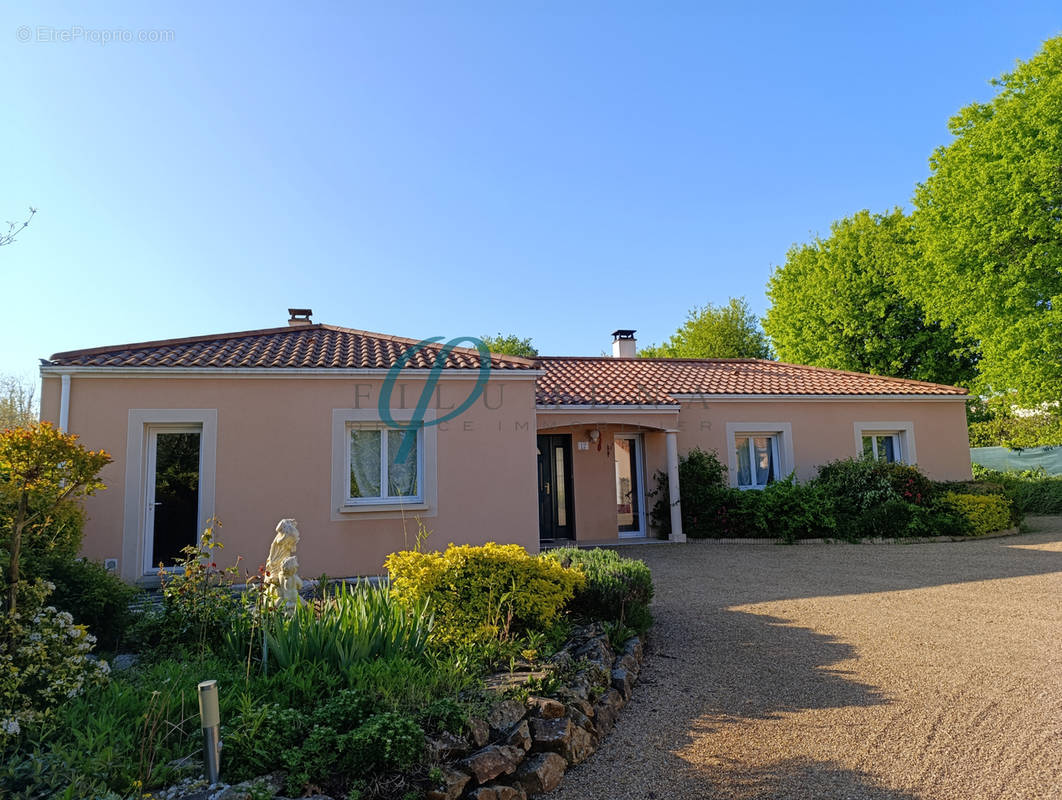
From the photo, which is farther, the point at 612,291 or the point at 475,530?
the point at 612,291

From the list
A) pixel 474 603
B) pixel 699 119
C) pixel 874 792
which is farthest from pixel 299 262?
pixel 874 792

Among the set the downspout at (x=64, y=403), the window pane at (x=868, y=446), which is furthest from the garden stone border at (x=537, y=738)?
the window pane at (x=868, y=446)

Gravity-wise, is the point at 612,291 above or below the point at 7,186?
above

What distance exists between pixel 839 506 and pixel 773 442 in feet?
7.89

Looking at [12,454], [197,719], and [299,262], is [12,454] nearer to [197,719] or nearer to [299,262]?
[197,719]

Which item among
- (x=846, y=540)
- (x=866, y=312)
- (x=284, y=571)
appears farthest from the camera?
(x=866, y=312)

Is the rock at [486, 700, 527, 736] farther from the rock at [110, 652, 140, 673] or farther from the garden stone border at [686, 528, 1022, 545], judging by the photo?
the garden stone border at [686, 528, 1022, 545]

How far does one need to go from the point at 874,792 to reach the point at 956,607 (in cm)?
531

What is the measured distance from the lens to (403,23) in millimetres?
8328

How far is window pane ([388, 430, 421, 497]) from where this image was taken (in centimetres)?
989

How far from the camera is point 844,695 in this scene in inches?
189

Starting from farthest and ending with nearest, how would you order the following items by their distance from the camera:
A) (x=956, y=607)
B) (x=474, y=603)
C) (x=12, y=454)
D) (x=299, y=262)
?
(x=299, y=262)
(x=956, y=607)
(x=474, y=603)
(x=12, y=454)

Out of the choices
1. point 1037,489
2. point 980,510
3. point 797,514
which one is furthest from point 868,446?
point 1037,489

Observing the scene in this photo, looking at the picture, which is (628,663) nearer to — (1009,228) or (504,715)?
(504,715)
